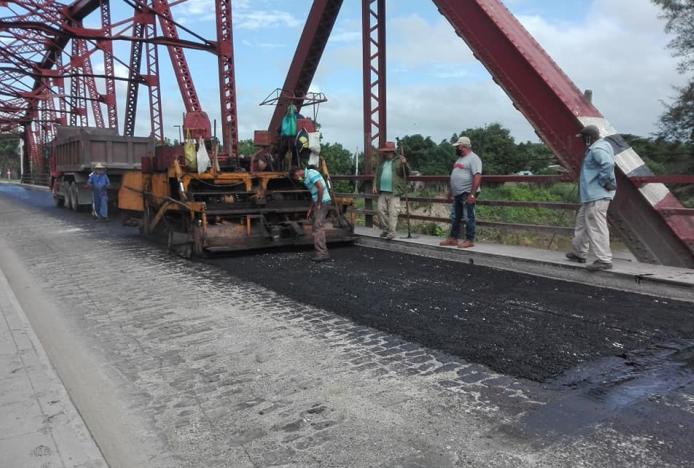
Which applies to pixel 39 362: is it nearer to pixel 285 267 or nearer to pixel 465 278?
pixel 285 267

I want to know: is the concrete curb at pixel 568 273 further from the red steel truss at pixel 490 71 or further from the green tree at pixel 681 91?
the green tree at pixel 681 91

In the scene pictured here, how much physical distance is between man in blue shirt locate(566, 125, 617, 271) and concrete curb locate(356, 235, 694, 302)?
17 centimetres

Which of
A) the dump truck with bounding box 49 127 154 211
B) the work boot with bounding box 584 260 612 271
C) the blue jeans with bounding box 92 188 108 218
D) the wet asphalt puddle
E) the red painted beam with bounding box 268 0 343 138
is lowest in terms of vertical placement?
the wet asphalt puddle

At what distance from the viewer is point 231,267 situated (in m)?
8.37

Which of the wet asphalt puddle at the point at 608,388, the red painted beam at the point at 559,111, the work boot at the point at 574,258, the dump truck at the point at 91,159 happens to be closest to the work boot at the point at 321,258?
the work boot at the point at 574,258

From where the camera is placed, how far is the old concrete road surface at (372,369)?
10.1 feet

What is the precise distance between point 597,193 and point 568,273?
1.03 m

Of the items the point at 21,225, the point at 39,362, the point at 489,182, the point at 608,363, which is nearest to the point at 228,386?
the point at 39,362

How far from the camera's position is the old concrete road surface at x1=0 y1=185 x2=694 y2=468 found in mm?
3070

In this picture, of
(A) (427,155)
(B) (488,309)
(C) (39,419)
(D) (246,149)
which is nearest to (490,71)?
(B) (488,309)

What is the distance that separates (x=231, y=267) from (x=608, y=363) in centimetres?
556

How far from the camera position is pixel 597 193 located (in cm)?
684

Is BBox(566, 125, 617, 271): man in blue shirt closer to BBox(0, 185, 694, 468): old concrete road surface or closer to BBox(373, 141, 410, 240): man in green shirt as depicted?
BBox(0, 185, 694, 468): old concrete road surface


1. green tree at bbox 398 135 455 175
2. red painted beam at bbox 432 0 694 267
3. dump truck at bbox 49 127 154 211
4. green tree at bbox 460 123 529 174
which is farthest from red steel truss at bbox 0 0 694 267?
green tree at bbox 460 123 529 174
